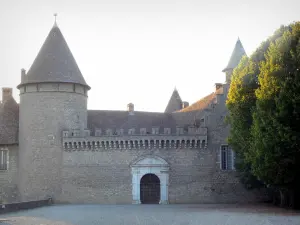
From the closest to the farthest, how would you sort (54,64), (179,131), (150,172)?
(150,172) → (179,131) → (54,64)

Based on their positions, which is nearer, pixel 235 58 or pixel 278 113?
pixel 278 113

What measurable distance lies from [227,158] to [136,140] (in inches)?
266

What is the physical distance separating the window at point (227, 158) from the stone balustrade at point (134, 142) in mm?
1547

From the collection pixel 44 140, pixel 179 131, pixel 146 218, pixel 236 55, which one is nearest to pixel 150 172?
pixel 179 131

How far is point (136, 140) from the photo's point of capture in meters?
36.6

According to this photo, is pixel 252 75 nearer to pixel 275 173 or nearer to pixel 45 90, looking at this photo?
pixel 275 173

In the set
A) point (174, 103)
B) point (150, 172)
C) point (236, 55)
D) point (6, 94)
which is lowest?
point (150, 172)

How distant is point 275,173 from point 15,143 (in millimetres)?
19874

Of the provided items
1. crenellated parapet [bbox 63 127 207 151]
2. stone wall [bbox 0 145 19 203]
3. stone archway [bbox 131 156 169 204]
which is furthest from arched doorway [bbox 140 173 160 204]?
stone wall [bbox 0 145 19 203]

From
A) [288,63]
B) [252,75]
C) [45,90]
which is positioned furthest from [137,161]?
[288,63]

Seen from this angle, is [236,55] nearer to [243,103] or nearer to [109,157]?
[109,157]

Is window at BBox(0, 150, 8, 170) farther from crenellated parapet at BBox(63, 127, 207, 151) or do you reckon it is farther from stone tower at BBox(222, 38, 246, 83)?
stone tower at BBox(222, 38, 246, 83)

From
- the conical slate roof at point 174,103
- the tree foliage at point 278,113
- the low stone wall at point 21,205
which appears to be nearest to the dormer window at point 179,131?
the tree foliage at point 278,113

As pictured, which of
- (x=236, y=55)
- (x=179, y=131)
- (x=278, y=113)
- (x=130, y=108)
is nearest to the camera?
(x=278, y=113)
